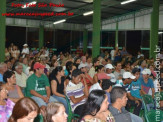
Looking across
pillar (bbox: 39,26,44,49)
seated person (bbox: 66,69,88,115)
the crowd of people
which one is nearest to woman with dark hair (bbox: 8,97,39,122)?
the crowd of people

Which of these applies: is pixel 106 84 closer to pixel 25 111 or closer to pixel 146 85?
pixel 146 85

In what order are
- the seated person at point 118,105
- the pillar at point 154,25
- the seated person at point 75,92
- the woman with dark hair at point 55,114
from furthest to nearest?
the pillar at point 154,25 < the seated person at point 75,92 < the seated person at point 118,105 < the woman with dark hair at point 55,114

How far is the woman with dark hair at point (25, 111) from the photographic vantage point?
6.85 feet

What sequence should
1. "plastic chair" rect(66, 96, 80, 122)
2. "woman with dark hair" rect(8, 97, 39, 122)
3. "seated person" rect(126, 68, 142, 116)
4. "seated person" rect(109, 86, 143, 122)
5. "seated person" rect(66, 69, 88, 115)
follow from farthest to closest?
1. "seated person" rect(126, 68, 142, 116)
2. "seated person" rect(66, 69, 88, 115)
3. "plastic chair" rect(66, 96, 80, 122)
4. "seated person" rect(109, 86, 143, 122)
5. "woman with dark hair" rect(8, 97, 39, 122)

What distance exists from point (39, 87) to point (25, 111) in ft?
9.36

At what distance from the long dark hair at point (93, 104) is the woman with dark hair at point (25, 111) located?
681mm

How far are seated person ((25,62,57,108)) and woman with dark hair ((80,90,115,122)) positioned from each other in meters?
1.98

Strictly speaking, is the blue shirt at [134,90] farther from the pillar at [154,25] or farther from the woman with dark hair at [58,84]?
the pillar at [154,25]

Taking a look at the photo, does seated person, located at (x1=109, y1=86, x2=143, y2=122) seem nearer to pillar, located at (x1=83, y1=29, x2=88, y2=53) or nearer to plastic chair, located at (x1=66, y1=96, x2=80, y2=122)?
plastic chair, located at (x1=66, y1=96, x2=80, y2=122)

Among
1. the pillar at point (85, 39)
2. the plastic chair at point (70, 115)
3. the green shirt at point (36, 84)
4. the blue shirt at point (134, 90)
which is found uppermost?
the pillar at point (85, 39)

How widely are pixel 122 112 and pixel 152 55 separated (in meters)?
10.8

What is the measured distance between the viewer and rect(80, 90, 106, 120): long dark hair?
8.76ft

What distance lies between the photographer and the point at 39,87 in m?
4.93

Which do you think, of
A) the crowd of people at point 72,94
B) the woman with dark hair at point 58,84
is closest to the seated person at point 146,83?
the crowd of people at point 72,94
